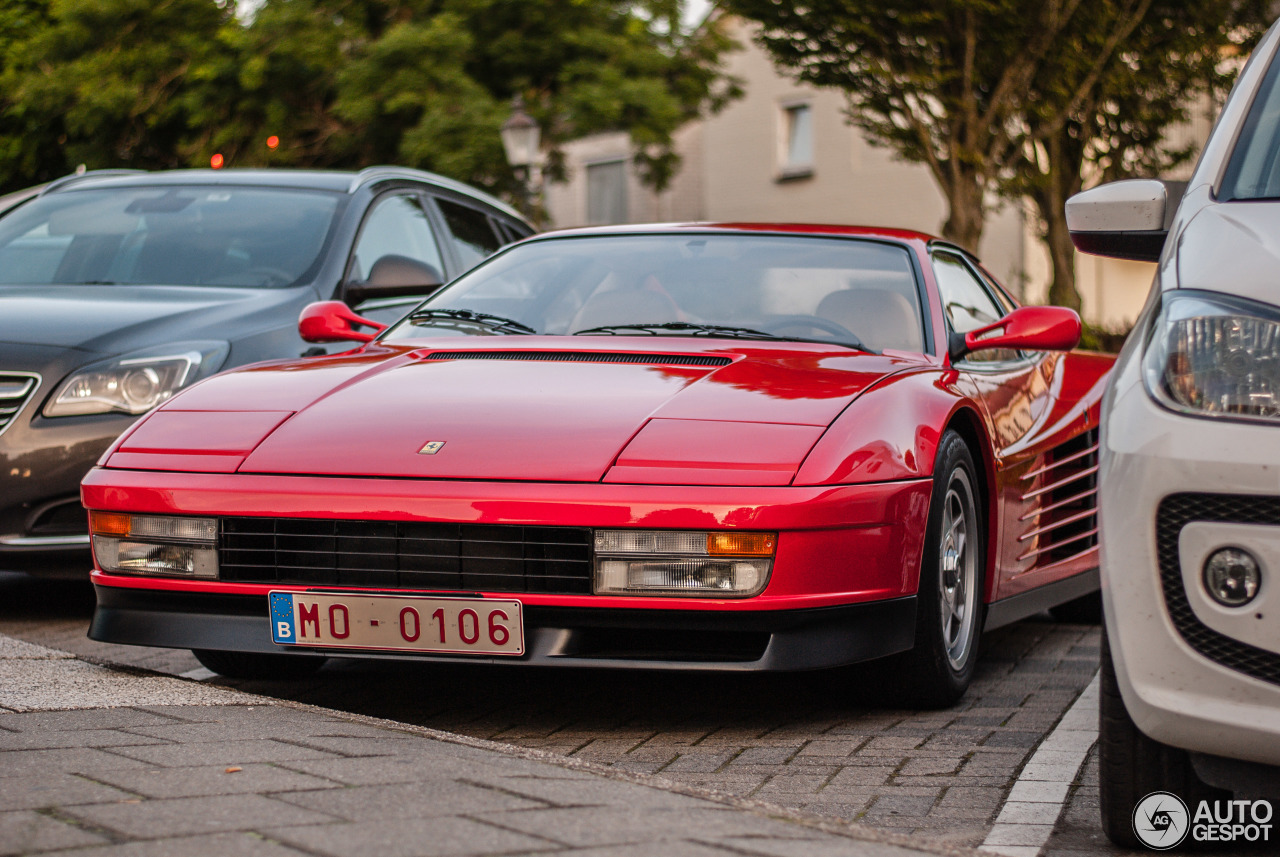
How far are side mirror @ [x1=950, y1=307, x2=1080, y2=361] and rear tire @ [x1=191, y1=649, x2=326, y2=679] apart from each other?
2.00 metres

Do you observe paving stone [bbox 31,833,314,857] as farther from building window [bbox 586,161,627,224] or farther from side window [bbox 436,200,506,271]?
building window [bbox 586,161,627,224]

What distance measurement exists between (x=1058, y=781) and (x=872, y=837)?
0.93 m

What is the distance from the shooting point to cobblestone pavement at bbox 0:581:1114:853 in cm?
321

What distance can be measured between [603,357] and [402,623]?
1.03 metres

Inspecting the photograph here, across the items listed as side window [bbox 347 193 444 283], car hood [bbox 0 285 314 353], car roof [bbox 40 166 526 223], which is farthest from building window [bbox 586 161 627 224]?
car hood [bbox 0 285 314 353]

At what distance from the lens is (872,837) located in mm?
2537

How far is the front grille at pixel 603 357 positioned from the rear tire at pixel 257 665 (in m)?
0.91

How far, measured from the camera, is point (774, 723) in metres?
3.89

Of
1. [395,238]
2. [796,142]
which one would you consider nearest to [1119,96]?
[796,142]

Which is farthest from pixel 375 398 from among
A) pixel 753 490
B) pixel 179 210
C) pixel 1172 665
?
pixel 179 210

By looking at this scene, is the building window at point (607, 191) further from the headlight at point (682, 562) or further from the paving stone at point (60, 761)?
the paving stone at point (60, 761)

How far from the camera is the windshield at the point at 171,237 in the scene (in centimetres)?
619

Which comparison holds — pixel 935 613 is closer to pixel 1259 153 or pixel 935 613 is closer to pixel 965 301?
pixel 1259 153

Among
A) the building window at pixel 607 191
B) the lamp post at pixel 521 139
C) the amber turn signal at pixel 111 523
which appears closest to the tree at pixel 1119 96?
the lamp post at pixel 521 139
